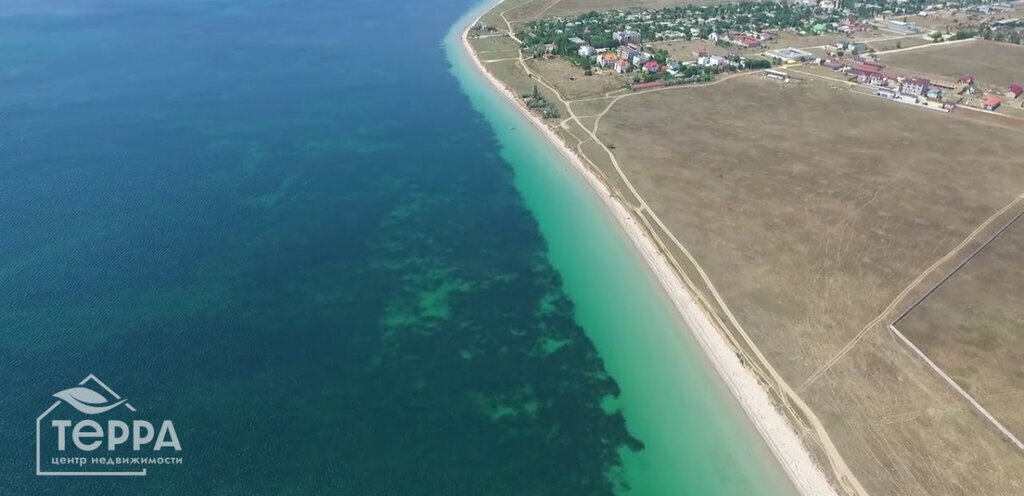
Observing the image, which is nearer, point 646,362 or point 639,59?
point 646,362

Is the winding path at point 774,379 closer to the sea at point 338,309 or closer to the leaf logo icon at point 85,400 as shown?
the sea at point 338,309

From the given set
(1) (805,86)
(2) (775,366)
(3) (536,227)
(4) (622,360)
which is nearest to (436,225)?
(3) (536,227)

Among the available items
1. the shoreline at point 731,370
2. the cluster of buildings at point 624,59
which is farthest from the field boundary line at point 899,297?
the cluster of buildings at point 624,59

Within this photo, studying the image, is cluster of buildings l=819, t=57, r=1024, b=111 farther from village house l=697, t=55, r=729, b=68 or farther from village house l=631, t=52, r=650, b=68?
village house l=631, t=52, r=650, b=68

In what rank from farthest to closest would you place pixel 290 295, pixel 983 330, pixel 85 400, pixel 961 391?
pixel 290 295, pixel 983 330, pixel 961 391, pixel 85 400

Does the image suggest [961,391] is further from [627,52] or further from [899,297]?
[627,52]

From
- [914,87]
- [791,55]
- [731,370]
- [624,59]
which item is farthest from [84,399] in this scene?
[791,55]

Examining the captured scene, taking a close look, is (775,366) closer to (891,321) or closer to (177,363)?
(891,321)
